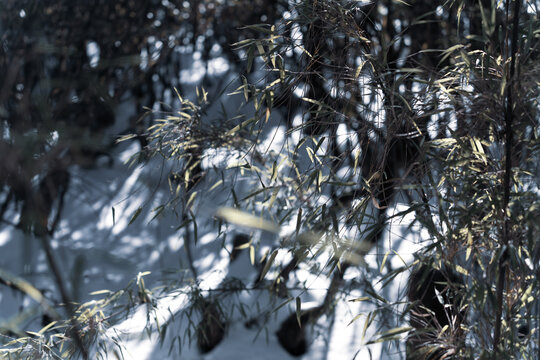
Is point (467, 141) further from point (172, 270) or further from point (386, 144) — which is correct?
point (172, 270)

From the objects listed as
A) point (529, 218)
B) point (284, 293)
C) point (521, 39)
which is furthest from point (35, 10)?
point (529, 218)

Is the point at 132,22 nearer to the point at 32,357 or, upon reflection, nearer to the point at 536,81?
the point at 32,357

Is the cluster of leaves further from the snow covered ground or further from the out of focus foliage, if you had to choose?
the snow covered ground

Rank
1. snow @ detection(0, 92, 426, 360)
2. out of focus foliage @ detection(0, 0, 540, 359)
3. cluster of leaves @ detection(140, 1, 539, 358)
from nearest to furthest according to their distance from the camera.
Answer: out of focus foliage @ detection(0, 0, 540, 359), cluster of leaves @ detection(140, 1, 539, 358), snow @ detection(0, 92, 426, 360)

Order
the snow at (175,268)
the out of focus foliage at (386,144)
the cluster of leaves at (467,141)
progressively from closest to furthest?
the out of focus foliage at (386,144) → the cluster of leaves at (467,141) → the snow at (175,268)

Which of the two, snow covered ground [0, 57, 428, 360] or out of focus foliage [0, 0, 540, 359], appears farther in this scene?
snow covered ground [0, 57, 428, 360]

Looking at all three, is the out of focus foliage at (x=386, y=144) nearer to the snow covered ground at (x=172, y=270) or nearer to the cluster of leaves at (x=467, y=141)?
the cluster of leaves at (x=467, y=141)

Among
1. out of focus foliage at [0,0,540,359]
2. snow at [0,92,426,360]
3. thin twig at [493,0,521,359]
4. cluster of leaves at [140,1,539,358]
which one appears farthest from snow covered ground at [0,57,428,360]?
thin twig at [493,0,521,359]

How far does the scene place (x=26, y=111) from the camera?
0.67 m

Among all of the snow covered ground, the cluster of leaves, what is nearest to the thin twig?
the cluster of leaves

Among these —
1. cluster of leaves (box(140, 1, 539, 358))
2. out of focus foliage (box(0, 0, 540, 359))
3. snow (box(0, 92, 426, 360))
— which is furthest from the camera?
snow (box(0, 92, 426, 360))

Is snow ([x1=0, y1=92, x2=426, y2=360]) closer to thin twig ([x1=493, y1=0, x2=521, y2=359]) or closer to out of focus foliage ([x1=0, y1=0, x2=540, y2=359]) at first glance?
out of focus foliage ([x1=0, y1=0, x2=540, y2=359])

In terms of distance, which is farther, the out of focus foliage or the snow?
the snow

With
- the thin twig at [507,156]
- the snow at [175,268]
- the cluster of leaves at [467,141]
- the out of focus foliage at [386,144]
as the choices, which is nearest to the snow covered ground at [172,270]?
the snow at [175,268]
